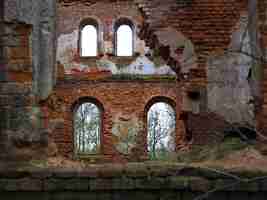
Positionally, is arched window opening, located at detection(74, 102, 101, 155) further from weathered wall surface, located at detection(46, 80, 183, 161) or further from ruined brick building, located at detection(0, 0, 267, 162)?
ruined brick building, located at detection(0, 0, 267, 162)

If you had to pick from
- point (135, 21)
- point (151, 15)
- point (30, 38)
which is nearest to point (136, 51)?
point (135, 21)

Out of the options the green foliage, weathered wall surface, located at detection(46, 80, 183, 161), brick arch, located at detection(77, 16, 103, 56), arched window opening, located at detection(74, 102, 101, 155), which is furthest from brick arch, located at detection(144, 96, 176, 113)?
the green foliage

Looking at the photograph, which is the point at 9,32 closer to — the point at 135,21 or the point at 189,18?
the point at 189,18

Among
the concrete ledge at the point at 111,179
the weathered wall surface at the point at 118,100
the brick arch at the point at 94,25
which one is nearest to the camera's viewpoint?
the concrete ledge at the point at 111,179

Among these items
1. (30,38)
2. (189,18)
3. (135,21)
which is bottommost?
(30,38)

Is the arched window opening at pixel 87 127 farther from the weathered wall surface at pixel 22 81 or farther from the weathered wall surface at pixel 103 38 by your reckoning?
the weathered wall surface at pixel 22 81

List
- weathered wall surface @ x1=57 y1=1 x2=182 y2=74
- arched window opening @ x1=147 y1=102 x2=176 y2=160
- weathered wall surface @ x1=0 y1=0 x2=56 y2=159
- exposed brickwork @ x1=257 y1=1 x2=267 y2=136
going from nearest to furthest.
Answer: weathered wall surface @ x1=0 y1=0 x2=56 y2=159, exposed brickwork @ x1=257 y1=1 x2=267 y2=136, weathered wall surface @ x1=57 y1=1 x2=182 y2=74, arched window opening @ x1=147 y1=102 x2=176 y2=160

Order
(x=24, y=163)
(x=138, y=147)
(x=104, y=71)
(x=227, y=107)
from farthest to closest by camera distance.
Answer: (x=104, y=71) < (x=138, y=147) < (x=227, y=107) < (x=24, y=163)

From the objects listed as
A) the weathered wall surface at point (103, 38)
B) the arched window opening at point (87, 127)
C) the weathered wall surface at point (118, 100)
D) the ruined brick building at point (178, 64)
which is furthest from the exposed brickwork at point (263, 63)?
the arched window opening at point (87, 127)

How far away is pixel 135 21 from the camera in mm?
17922

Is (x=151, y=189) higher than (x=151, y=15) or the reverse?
the reverse

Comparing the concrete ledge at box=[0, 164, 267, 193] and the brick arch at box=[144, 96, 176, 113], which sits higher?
the brick arch at box=[144, 96, 176, 113]

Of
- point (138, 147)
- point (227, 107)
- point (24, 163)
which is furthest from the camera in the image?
point (138, 147)

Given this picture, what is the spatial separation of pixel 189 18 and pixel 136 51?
396 inches
